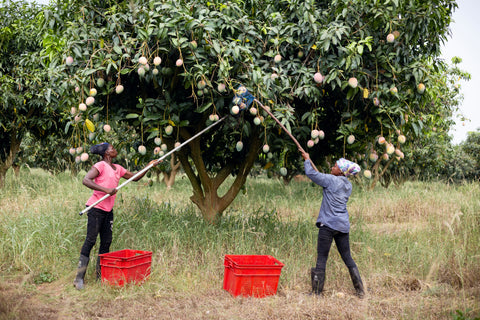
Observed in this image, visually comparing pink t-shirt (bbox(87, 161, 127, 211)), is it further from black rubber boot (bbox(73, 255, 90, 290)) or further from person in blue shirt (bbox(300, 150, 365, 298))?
person in blue shirt (bbox(300, 150, 365, 298))

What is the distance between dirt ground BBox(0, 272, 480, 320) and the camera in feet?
9.13

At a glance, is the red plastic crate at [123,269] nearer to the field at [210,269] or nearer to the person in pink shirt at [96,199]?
the field at [210,269]

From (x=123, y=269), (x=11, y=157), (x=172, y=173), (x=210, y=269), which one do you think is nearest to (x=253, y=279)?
(x=210, y=269)

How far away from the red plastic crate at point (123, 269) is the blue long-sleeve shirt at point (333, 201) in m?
1.51

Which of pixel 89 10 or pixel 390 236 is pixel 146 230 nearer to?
pixel 89 10

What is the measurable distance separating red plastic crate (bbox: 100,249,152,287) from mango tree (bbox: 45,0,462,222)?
3.05 feet

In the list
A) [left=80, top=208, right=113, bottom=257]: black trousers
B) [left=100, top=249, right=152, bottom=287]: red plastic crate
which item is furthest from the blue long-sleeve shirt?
[left=80, top=208, right=113, bottom=257]: black trousers

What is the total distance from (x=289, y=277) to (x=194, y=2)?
250cm

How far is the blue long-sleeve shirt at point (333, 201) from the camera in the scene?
3.25 meters

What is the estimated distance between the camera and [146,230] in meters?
4.26

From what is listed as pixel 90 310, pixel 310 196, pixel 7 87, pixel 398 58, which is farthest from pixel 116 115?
pixel 310 196

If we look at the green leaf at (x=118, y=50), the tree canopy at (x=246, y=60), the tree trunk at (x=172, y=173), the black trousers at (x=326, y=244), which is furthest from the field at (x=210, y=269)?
the tree trunk at (x=172, y=173)

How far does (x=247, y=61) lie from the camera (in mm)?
3426

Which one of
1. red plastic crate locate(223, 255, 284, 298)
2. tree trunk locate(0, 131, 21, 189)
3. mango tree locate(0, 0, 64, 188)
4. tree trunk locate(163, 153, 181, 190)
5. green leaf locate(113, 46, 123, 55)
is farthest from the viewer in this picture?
tree trunk locate(163, 153, 181, 190)
